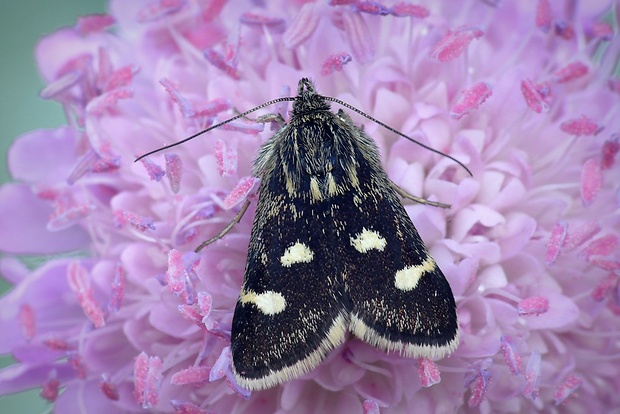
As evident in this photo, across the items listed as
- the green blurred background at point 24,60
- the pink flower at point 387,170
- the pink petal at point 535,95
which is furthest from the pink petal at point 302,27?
the green blurred background at point 24,60

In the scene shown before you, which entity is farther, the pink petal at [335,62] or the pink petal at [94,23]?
the pink petal at [94,23]

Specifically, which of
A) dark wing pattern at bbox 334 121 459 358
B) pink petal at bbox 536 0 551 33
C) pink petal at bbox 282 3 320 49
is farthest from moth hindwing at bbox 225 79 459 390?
pink petal at bbox 536 0 551 33

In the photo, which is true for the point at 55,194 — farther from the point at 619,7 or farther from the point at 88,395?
the point at 619,7

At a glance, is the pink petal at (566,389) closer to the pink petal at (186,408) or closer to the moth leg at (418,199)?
the moth leg at (418,199)

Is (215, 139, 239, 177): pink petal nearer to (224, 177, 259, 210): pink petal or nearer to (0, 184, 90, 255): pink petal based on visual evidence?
(224, 177, 259, 210): pink petal

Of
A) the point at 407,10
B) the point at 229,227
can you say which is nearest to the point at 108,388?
the point at 229,227

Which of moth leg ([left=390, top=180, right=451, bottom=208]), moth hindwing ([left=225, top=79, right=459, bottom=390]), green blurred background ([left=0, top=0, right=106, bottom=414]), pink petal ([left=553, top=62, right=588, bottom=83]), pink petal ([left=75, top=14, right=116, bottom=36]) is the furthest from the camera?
green blurred background ([left=0, top=0, right=106, bottom=414])

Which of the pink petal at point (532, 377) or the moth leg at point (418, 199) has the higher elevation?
the moth leg at point (418, 199)
